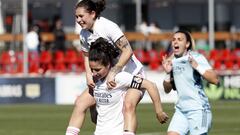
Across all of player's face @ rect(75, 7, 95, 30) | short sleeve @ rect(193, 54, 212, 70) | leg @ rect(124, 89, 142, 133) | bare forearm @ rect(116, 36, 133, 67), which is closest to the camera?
leg @ rect(124, 89, 142, 133)

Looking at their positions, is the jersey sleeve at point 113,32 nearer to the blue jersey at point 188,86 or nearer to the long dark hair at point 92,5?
the long dark hair at point 92,5

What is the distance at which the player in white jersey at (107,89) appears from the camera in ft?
32.8

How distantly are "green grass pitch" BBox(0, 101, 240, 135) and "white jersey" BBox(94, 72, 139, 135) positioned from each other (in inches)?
316

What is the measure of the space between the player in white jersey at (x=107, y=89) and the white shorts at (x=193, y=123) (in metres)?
1.82

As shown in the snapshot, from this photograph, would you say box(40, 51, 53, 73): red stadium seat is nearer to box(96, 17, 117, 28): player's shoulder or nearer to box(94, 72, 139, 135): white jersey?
box(96, 17, 117, 28): player's shoulder

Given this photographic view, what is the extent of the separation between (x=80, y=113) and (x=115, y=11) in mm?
32383

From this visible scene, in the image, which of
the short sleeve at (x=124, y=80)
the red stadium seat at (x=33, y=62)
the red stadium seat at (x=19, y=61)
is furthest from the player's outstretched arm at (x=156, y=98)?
the red stadium seat at (x=19, y=61)

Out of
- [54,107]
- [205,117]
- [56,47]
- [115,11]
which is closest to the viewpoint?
[205,117]

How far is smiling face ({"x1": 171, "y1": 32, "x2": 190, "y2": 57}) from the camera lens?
483 inches

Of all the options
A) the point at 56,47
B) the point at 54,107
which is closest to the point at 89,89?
the point at 54,107

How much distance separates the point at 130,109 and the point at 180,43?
1.86m

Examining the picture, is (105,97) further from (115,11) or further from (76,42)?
(115,11)

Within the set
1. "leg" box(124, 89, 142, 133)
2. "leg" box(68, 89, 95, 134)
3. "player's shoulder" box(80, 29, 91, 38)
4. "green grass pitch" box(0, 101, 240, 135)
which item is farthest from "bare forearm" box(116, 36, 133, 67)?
"green grass pitch" box(0, 101, 240, 135)

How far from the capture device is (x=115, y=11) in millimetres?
43719
